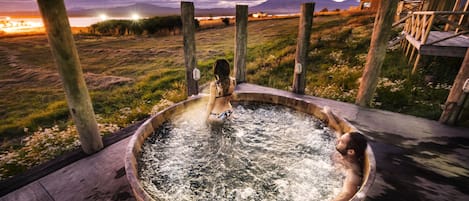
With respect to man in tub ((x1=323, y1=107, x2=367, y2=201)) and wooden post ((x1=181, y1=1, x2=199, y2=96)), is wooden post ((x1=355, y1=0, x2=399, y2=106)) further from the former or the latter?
wooden post ((x1=181, y1=1, x2=199, y2=96))

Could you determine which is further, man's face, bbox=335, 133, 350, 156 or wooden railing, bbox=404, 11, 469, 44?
wooden railing, bbox=404, 11, 469, 44

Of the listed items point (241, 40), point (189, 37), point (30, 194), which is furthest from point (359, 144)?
point (241, 40)

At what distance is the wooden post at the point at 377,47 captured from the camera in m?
4.65

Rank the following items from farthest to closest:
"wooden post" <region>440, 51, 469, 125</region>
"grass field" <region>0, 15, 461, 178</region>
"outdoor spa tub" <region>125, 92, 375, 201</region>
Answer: "grass field" <region>0, 15, 461, 178</region> → "wooden post" <region>440, 51, 469, 125</region> → "outdoor spa tub" <region>125, 92, 375, 201</region>

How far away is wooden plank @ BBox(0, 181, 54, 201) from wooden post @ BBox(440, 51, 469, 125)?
7.61m

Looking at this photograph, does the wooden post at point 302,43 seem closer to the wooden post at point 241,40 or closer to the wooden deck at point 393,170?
the wooden post at point 241,40

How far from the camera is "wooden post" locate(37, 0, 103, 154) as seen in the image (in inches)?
118

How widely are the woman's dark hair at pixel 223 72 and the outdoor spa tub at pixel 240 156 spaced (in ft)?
2.61

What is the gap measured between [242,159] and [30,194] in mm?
3014

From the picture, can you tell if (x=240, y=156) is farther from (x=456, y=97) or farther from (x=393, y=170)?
(x=456, y=97)

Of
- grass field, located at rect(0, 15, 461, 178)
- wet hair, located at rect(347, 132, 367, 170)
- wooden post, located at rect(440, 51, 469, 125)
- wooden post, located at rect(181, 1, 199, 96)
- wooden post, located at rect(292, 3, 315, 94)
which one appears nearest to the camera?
wet hair, located at rect(347, 132, 367, 170)

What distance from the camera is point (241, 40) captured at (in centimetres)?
657

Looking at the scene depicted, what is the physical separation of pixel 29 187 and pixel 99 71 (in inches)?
374

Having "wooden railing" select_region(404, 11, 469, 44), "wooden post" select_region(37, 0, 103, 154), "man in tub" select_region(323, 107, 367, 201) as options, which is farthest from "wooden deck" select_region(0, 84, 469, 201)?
"wooden railing" select_region(404, 11, 469, 44)
